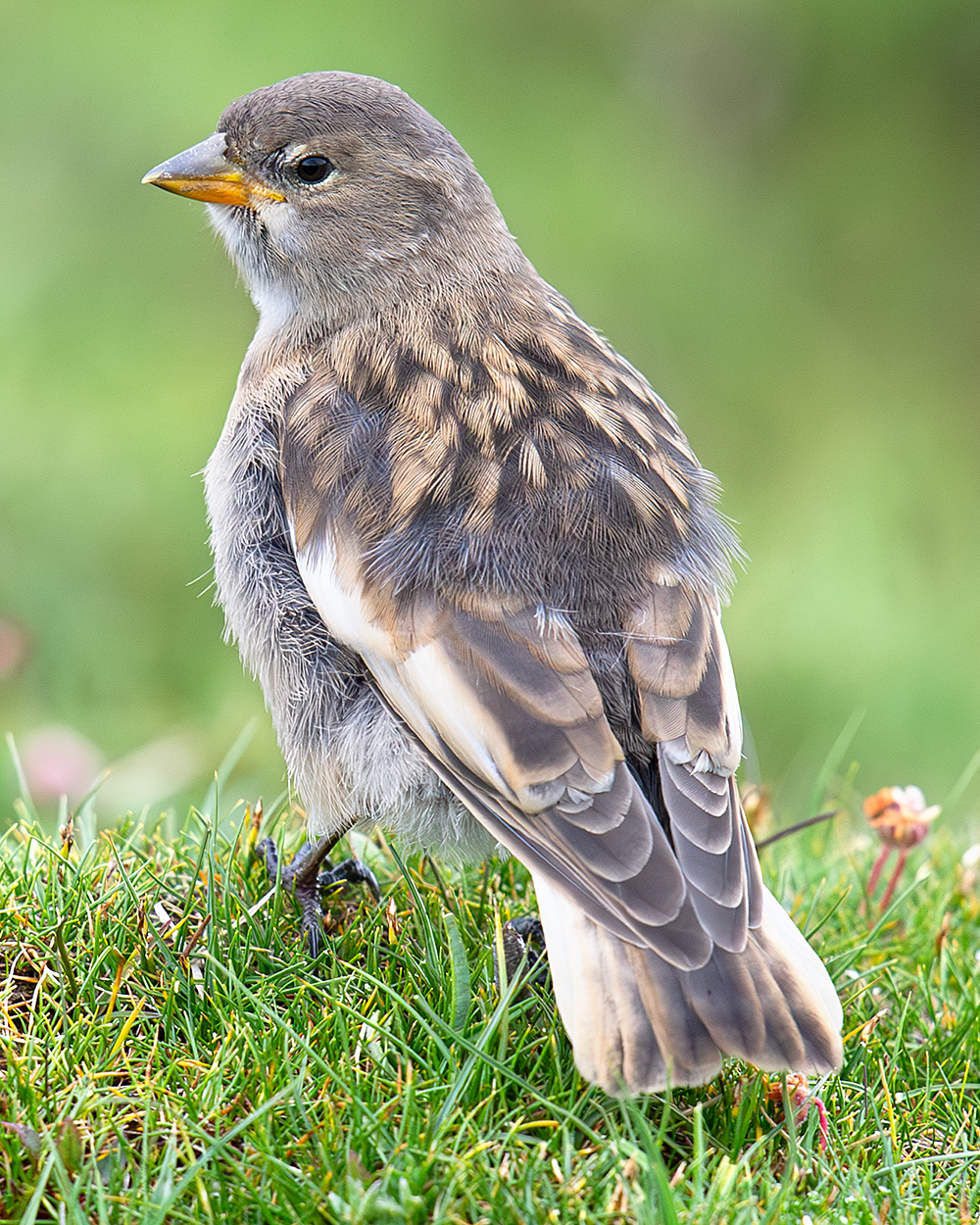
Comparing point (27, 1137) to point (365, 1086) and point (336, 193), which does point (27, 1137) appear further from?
point (336, 193)

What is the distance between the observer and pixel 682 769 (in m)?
3.24

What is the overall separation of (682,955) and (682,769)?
1.50 ft

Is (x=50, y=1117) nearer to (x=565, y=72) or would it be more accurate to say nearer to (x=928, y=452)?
(x=928, y=452)

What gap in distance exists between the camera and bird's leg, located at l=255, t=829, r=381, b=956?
3602mm

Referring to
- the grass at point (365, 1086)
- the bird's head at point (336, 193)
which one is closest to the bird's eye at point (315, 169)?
the bird's head at point (336, 193)

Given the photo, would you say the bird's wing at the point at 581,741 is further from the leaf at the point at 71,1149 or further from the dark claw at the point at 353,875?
the leaf at the point at 71,1149

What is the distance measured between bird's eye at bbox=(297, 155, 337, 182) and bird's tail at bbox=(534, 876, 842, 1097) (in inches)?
93.4

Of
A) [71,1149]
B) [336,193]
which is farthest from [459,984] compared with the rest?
[336,193]

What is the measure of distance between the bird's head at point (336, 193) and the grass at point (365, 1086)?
163cm

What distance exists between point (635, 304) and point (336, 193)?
5.90 m

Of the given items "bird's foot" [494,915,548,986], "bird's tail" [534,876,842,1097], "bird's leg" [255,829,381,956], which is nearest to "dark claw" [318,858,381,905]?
"bird's leg" [255,829,381,956]

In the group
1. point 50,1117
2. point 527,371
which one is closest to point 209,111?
point 527,371

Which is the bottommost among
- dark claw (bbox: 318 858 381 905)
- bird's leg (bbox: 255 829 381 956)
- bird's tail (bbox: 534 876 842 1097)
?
dark claw (bbox: 318 858 381 905)

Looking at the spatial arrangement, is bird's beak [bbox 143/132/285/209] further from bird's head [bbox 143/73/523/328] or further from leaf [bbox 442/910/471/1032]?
leaf [bbox 442/910/471/1032]
